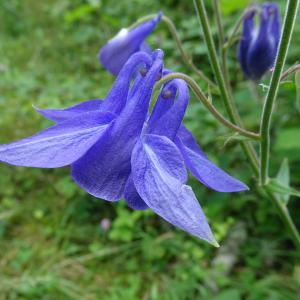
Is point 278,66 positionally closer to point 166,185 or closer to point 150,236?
point 166,185

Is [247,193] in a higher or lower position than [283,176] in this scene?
lower

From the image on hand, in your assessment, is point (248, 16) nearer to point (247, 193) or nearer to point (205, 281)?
point (247, 193)

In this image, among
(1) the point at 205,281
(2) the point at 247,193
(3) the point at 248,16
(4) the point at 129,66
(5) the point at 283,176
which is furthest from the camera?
(2) the point at 247,193

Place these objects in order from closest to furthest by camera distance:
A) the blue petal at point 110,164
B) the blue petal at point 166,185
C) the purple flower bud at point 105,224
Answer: the blue petal at point 166,185 → the blue petal at point 110,164 → the purple flower bud at point 105,224

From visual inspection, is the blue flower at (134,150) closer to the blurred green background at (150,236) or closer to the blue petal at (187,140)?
the blue petal at (187,140)

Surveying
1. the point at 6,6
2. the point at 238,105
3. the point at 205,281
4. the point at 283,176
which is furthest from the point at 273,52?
the point at 6,6

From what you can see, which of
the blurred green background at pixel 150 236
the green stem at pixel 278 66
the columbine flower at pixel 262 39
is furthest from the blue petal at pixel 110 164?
the blurred green background at pixel 150 236
